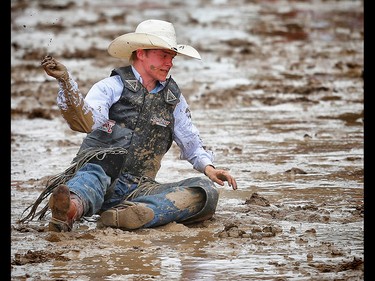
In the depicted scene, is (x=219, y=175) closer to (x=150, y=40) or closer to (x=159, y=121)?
(x=159, y=121)

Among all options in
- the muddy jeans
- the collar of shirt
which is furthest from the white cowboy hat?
the muddy jeans

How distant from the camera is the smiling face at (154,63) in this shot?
6.68 m

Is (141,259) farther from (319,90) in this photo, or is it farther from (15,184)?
(319,90)

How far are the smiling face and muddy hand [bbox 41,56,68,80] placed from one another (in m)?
0.79

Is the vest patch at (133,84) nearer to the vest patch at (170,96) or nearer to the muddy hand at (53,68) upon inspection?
the vest patch at (170,96)

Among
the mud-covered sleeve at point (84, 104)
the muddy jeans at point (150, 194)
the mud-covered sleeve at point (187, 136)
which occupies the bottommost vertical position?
the muddy jeans at point (150, 194)

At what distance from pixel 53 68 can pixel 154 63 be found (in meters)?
0.89

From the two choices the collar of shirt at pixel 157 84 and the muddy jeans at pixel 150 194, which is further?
the collar of shirt at pixel 157 84

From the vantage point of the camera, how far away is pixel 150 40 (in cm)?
660

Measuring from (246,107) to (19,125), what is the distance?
2.55m

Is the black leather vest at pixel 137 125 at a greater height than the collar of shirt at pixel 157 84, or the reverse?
the collar of shirt at pixel 157 84

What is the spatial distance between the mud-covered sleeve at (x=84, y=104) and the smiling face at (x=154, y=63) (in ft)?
0.83

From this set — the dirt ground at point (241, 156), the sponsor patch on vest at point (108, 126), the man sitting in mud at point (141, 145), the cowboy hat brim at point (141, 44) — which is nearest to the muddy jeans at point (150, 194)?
the man sitting in mud at point (141, 145)

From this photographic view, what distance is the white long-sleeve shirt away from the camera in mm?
6156
